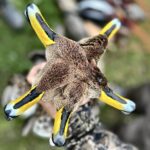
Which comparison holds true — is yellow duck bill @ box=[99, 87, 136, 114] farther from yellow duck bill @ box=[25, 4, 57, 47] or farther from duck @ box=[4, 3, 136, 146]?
yellow duck bill @ box=[25, 4, 57, 47]

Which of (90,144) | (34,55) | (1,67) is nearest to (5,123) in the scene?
(1,67)

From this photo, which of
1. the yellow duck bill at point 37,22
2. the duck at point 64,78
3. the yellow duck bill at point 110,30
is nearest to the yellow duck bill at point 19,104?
the duck at point 64,78

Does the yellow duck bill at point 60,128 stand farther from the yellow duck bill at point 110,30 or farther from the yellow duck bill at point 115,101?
the yellow duck bill at point 110,30

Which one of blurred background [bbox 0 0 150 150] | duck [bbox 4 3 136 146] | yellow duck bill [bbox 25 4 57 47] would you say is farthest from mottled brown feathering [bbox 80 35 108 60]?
blurred background [bbox 0 0 150 150]

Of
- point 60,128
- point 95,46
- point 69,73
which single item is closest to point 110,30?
point 95,46

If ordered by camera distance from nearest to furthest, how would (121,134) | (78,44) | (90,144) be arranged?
(78,44), (90,144), (121,134)

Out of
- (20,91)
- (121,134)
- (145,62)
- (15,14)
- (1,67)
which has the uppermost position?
(15,14)

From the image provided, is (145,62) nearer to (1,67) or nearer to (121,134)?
(121,134)

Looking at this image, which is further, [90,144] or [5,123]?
[5,123]
